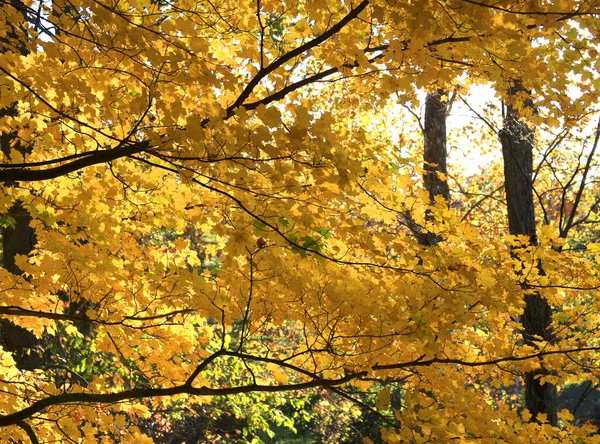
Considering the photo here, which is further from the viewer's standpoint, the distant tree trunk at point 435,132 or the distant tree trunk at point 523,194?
the distant tree trunk at point 435,132

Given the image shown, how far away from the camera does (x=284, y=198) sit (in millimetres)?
2258

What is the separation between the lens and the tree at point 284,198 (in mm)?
2213

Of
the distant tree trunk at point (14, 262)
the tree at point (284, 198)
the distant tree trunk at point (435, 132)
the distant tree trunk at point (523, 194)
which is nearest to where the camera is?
the tree at point (284, 198)

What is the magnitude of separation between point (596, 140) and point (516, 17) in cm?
356

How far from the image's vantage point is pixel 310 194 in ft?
8.31

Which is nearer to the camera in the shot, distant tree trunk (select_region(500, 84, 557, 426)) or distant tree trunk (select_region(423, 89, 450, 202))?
distant tree trunk (select_region(500, 84, 557, 426))

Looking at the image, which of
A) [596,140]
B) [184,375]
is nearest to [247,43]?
[184,375]

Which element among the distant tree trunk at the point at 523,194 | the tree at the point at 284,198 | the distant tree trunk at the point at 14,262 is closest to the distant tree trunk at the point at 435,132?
the distant tree trunk at the point at 523,194

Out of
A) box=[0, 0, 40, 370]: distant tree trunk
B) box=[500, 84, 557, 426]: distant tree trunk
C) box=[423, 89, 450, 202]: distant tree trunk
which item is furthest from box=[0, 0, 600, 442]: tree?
box=[423, 89, 450, 202]: distant tree trunk

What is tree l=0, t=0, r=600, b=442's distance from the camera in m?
2.21

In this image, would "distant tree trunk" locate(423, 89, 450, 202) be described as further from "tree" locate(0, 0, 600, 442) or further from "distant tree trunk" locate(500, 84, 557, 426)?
"tree" locate(0, 0, 600, 442)

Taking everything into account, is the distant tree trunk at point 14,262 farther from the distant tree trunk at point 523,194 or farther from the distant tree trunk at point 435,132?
the distant tree trunk at point 523,194

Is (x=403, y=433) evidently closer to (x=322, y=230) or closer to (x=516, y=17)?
(x=322, y=230)

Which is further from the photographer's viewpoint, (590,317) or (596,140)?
(596,140)
